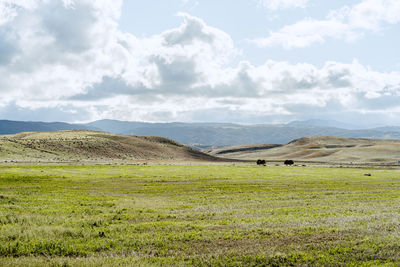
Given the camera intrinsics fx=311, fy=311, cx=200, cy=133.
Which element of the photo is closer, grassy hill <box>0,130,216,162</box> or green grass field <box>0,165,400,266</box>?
green grass field <box>0,165,400,266</box>

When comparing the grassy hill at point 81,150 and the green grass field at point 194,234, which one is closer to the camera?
the green grass field at point 194,234

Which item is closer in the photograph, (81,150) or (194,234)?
(194,234)

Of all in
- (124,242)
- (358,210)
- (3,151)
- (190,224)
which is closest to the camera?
(124,242)

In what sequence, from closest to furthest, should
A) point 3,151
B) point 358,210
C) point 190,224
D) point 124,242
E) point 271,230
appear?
point 124,242 < point 271,230 < point 190,224 < point 358,210 < point 3,151

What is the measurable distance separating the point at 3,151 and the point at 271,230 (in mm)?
120601

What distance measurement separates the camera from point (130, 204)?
26.8 m

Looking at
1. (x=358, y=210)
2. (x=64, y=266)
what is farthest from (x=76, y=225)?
(x=358, y=210)

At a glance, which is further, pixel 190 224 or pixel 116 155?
pixel 116 155

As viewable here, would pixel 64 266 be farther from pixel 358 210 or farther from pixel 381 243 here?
pixel 358 210

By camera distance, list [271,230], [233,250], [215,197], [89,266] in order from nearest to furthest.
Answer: [89,266]
[233,250]
[271,230]
[215,197]

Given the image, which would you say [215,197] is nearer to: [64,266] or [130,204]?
[130,204]

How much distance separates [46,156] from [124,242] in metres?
120

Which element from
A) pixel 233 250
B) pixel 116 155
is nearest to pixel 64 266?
pixel 233 250

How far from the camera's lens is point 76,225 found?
1806cm
